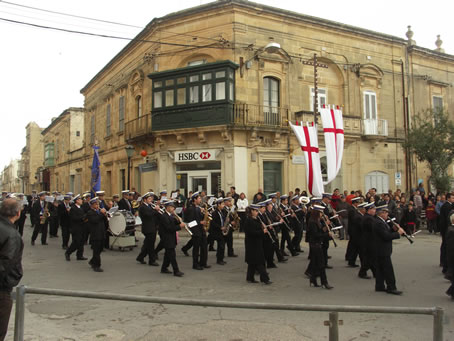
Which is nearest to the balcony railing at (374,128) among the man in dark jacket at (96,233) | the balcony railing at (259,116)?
the balcony railing at (259,116)

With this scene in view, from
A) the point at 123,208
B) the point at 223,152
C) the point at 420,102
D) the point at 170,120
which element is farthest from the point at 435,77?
the point at 123,208

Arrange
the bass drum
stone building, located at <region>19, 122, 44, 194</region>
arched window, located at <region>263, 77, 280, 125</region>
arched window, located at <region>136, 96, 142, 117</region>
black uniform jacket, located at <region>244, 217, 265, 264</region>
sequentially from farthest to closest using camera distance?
stone building, located at <region>19, 122, 44, 194</region>
arched window, located at <region>136, 96, 142, 117</region>
arched window, located at <region>263, 77, 280, 125</region>
the bass drum
black uniform jacket, located at <region>244, 217, 265, 264</region>

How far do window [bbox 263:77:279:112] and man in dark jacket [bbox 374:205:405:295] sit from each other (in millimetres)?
12317

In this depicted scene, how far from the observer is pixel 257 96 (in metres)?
19.0

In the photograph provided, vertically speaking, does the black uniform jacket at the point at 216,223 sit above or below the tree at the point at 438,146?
below

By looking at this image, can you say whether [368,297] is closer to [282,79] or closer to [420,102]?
[282,79]

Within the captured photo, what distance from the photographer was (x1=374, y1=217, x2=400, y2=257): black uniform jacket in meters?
7.57

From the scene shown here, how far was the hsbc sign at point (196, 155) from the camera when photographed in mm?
18656

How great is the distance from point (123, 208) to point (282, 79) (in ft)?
35.0

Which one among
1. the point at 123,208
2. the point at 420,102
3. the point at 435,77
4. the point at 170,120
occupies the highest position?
the point at 435,77

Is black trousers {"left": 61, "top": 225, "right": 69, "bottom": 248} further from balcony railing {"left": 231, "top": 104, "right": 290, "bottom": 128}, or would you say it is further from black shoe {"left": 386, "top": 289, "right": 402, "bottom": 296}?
black shoe {"left": 386, "top": 289, "right": 402, "bottom": 296}

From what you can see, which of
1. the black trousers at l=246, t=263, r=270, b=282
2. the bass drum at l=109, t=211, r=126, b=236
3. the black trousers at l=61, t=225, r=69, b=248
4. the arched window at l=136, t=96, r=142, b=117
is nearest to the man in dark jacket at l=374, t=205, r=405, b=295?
the black trousers at l=246, t=263, r=270, b=282

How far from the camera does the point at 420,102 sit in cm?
2422

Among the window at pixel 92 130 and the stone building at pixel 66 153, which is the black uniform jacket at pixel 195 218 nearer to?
the window at pixel 92 130
